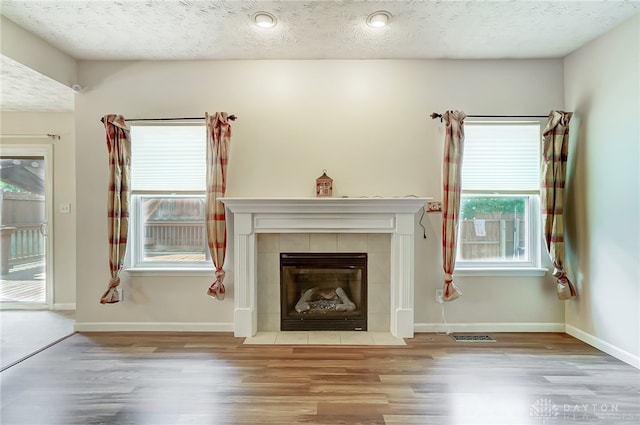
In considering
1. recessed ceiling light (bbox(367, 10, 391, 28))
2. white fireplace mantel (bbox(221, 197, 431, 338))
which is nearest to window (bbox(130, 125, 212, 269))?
white fireplace mantel (bbox(221, 197, 431, 338))

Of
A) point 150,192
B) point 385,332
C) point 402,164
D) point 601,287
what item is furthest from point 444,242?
point 150,192

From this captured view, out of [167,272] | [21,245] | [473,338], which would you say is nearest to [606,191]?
[473,338]

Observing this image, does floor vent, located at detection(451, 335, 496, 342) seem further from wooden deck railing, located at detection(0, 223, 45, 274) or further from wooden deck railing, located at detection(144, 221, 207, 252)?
wooden deck railing, located at detection(0, 223, 45, 274)

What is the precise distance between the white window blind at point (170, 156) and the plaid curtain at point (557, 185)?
3.16m

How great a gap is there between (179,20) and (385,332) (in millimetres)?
3135

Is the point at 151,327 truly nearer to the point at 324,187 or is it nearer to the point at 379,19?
the point at 324,187

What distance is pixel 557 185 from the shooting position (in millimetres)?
2764

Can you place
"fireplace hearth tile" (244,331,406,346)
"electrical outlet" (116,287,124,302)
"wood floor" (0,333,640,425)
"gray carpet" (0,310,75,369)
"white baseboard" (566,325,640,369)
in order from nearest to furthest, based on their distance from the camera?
"wood floor" (0,333,640,425) < "white baseboard" (566,325,640,369) < "gray carpet" (0,310,75,369) < "fireplace hearth tile" (244,331,406,346) < "electrical outlet" (116,287,124,302)

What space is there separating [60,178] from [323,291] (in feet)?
10.9

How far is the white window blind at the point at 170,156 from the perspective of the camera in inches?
117

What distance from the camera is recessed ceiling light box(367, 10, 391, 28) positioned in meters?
2.26

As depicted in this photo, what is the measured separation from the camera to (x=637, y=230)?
2309 millimetres

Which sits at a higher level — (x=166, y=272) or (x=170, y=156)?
(x=170, y=156)

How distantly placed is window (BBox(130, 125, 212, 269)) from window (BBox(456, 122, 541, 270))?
2.55m
